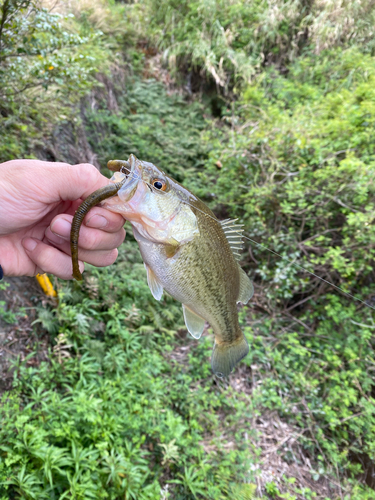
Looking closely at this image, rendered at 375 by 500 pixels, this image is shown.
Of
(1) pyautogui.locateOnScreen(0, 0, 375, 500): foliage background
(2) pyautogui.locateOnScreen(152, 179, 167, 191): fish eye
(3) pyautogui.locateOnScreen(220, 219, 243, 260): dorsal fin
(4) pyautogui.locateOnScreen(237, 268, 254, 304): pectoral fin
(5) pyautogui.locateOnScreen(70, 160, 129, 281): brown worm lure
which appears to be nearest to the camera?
(5) pyautogui.locateOnScreen(70, 160, 129, 281): brown worm lure

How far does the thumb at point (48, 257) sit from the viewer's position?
5.40 ft

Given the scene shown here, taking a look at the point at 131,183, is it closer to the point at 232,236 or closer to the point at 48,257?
the point at 232,236

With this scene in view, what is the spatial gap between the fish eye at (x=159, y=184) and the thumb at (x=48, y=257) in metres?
0.74

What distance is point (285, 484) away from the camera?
2.96 meters

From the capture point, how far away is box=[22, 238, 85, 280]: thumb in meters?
1.64

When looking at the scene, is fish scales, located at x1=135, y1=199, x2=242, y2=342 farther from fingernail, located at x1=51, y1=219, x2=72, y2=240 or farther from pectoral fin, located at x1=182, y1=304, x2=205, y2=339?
fingernail, located at x1=51, y1=219, x2=72, y2=240

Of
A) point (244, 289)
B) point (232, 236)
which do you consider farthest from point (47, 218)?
point (244, 289)

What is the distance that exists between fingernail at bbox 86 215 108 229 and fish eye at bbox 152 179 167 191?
0.33m

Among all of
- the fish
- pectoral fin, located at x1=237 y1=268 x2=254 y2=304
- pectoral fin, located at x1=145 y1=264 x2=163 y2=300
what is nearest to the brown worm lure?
the fish

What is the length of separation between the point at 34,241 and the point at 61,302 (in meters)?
1.63

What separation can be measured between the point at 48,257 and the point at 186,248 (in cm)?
89

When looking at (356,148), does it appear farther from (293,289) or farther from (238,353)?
(238,353)

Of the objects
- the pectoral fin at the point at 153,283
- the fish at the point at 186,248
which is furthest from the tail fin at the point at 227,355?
the pectoral fin at the point at 153,283

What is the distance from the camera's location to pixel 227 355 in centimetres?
173
